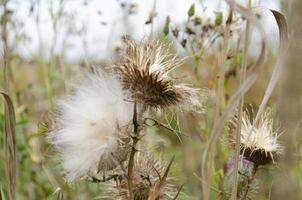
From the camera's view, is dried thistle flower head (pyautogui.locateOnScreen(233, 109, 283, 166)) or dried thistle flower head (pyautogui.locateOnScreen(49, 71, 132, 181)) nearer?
dried thistle flower head (pyautogui.locateOnScreen(49, 71, 132, 181))

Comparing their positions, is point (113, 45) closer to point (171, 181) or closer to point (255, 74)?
point (171, 181)

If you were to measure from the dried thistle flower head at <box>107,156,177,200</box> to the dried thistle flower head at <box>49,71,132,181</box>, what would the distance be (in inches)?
2.5

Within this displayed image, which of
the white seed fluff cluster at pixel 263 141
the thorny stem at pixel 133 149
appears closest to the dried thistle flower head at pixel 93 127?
the thorny stem at pixel 133 149

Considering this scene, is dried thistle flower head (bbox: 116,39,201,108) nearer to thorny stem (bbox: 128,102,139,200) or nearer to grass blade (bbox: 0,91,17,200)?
thorny stem (bbox: 128,102,139,200)

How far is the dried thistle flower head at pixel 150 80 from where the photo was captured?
0.89m

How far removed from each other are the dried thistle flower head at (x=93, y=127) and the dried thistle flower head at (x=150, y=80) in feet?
0.12

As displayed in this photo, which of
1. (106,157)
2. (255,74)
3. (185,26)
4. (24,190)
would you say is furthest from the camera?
(24,190)

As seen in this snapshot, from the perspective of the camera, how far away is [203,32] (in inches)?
65.8

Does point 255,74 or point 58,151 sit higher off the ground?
point 255,74

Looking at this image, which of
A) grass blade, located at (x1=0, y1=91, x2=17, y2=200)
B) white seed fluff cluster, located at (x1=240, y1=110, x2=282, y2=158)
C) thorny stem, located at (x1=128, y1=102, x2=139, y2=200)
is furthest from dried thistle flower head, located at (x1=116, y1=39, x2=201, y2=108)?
grass blade, located at (x1=0, y1=91, x2=17, y2=200)

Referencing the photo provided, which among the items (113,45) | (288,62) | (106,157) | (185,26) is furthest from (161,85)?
(113,45)

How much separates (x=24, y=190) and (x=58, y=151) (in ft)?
4.43

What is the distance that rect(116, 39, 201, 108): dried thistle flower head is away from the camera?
890 mm

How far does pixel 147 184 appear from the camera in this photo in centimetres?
93
